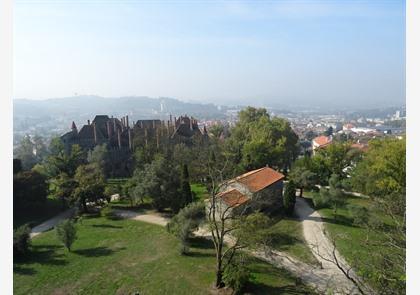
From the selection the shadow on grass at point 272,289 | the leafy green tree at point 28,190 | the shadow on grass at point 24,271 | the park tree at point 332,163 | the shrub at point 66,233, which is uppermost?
the park tree at point 332,163

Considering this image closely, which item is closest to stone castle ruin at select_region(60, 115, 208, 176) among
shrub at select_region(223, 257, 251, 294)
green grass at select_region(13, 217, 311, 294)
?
green grass at select_region(13, 217, 311, 294)

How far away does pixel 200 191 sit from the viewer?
30.3 meters

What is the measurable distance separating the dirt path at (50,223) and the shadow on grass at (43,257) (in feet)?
10.4

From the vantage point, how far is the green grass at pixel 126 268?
45.8ft

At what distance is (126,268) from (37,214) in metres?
13.0

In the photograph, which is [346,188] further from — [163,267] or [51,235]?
[51,235]

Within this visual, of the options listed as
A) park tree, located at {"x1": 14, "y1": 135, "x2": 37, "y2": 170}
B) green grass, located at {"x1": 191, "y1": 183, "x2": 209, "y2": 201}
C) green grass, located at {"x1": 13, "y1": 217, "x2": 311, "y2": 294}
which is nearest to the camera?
green grass, located at {"x1": 13, "y1": 217, "x2": 311, "y2": 294}

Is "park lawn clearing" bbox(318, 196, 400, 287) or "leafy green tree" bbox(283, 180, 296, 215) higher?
"leafy green tree" bbox(283, 180, 296, 215)

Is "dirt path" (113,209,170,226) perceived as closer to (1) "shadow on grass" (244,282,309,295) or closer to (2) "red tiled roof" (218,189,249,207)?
(2) "red tiled roof" (218,189,249,207)

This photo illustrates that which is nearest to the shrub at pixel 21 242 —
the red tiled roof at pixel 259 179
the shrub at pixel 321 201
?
the red tiled roof at pixel 259 179

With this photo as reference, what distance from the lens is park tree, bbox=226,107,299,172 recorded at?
3241 centimetres

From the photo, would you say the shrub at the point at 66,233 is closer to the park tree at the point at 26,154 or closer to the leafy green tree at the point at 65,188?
the leafy green tree at the point at 65,188

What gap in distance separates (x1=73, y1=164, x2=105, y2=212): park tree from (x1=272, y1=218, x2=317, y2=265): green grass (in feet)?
42.1

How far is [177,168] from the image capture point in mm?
26188
